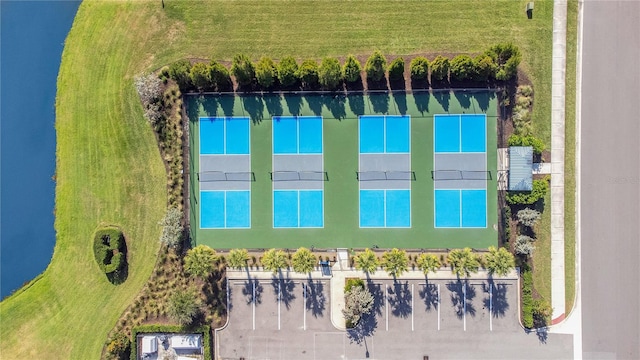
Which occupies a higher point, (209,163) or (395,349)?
(209,163)

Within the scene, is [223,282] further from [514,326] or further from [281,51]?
[514,326]

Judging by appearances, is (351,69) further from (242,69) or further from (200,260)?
(200,260)

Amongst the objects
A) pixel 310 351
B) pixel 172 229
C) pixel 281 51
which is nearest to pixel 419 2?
pixel 281 51

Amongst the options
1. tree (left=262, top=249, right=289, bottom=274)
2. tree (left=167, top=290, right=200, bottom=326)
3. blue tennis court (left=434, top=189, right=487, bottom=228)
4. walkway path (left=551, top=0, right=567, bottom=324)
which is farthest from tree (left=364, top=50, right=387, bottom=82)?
tree (left=167, top=290, right=200, bottom=326)

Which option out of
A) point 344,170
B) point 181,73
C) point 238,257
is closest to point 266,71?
point 181,73

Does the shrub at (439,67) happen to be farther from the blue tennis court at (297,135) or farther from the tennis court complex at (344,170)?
the blue tennis court at (297,135)

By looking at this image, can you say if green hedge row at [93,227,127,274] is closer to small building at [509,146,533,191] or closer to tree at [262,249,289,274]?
tree at [262,249,289,274]
